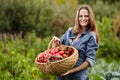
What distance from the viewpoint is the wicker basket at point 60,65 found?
5000 mm

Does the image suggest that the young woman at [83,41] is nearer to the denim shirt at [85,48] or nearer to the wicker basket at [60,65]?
the denim shirt at [85,48]

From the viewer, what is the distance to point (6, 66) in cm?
761

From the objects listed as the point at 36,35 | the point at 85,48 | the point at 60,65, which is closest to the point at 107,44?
the point at 36,35

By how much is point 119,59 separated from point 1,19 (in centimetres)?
465

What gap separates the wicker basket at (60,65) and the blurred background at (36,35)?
5.34 ft

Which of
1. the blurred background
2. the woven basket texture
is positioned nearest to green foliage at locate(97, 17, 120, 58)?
the blurred background

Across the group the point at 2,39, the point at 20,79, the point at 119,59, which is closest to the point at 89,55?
the point at 20,79

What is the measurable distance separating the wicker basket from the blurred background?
64.0 inches

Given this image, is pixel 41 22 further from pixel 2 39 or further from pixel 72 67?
pixel 72 67

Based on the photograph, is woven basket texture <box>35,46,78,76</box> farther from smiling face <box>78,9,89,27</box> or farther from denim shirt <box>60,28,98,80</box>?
smiling face <box>78,9,89,27</box>

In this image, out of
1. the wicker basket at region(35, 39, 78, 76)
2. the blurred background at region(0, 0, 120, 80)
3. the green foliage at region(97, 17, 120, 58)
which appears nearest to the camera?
the wicker basket at region(35, 39, 78, 76)

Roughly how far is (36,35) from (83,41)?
8.38 m

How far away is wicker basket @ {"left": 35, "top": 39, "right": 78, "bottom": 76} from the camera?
500cm

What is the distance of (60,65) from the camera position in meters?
4.99
